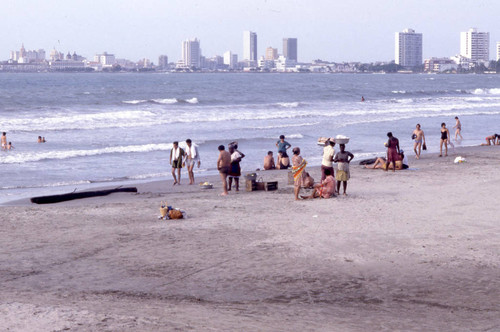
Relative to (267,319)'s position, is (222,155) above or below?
above

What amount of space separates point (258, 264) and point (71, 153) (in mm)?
19042

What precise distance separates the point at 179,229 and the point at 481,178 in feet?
32.5

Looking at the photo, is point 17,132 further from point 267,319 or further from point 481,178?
point 267,319

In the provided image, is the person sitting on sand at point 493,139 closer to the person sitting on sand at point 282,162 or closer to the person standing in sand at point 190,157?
the person sitting on sand at point 282,162

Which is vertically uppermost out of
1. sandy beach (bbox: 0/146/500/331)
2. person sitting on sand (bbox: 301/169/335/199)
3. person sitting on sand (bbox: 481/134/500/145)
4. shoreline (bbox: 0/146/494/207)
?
person sitting on sand (bbox: 481/134/500/145)

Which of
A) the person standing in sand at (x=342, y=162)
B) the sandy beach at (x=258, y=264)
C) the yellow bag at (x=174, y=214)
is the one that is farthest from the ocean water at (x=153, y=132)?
the person standing in sand at (x=342, y=162)

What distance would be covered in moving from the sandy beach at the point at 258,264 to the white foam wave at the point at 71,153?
31.2 ft

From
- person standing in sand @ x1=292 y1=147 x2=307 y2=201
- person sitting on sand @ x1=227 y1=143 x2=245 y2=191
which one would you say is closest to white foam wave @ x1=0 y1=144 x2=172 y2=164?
person sitting on sand @ x1=227 y1=143 x2=245 y2=191

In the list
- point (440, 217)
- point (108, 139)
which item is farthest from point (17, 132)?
point (440, 217)

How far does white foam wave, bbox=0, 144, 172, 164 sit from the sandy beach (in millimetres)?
9507

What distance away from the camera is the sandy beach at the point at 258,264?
8.38 metres

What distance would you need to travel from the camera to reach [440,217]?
14086 millimetres

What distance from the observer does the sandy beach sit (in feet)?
27.5

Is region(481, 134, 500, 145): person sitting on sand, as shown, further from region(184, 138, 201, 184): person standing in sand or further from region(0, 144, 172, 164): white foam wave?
region(184, 138, 201, 184): person standing in sand
